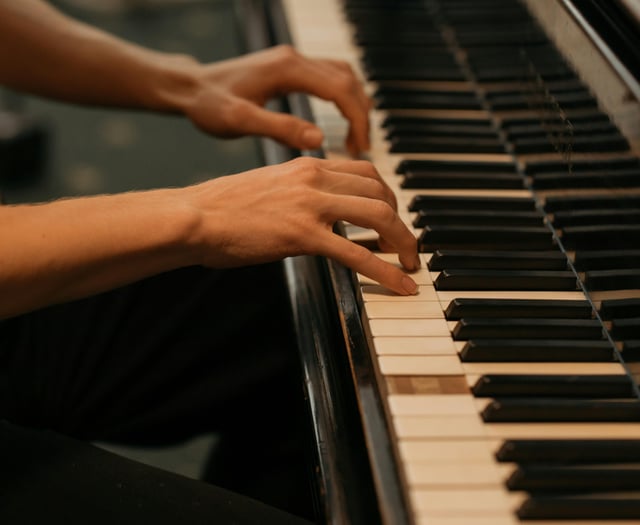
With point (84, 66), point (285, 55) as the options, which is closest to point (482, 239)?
point (285, 55)

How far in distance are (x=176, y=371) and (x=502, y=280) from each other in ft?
1.71

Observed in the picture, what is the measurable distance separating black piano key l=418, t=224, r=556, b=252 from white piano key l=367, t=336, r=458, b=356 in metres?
0.18

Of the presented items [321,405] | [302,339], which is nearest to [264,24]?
[302,339]

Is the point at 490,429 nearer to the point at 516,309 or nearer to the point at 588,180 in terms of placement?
the point at 516,309

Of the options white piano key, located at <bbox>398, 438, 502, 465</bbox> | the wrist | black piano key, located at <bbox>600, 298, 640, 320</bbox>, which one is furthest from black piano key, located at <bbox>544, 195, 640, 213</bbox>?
the wrist

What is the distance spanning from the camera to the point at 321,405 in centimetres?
97

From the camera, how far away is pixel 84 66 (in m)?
1.43

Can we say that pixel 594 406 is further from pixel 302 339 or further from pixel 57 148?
pixel 57 148

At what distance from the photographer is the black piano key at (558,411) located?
2.80 feet

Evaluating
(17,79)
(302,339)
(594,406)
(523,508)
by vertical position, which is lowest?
(523,508)

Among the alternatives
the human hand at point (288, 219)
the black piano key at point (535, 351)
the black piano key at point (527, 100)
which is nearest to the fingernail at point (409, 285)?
the human hand at point (288, 219)

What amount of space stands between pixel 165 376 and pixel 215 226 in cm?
40

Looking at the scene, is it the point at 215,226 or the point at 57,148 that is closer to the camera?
the point at 215,226

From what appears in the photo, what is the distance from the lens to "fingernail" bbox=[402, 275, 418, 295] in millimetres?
1002
